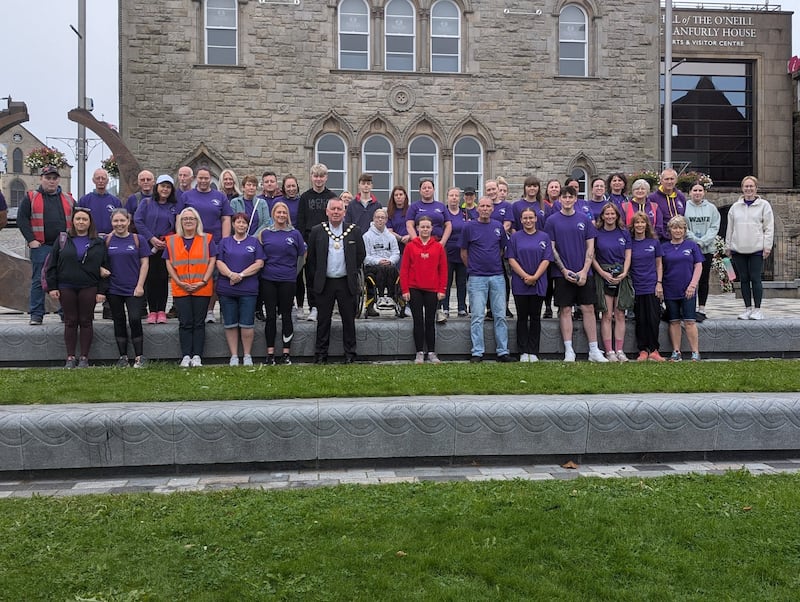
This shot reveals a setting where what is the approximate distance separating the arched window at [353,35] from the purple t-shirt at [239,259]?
50.1 feet

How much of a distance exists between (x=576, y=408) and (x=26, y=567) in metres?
4.41

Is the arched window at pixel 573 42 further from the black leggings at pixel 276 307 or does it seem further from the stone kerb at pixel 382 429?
the stone kerb at pixel 382 429

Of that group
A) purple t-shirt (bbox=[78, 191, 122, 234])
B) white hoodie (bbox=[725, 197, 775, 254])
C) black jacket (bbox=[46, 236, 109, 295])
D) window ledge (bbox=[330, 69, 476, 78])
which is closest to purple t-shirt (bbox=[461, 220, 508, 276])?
white hoodie (bbox=[725, 197, 775, 254])

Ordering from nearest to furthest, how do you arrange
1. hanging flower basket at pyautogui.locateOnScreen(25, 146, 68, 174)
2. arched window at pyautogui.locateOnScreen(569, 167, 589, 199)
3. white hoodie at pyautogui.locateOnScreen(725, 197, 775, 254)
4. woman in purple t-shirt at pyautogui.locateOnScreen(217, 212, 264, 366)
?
woman in purple t-shirt at pyautogui.locateOnScreen(217, 212, 264, 366)
white hoodie at pyautogui.locateOnScreen(725, 197, 775, 254)
hanging flower basket at pyautogui.locateOnScreen(25, 146, 68, 174)
arched window at pyautogui.locateOnScreen(569, 167, 589, 199)

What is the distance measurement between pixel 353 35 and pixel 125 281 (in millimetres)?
16441

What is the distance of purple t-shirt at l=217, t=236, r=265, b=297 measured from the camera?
955 centimetres

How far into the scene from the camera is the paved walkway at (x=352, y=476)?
5.96m

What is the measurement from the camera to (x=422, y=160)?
24.2 m

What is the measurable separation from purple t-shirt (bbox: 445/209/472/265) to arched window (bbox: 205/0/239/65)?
14291mm

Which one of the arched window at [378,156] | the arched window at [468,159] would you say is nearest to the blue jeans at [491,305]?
the arched window at [378,156]

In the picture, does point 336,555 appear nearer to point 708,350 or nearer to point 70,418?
point 70,418

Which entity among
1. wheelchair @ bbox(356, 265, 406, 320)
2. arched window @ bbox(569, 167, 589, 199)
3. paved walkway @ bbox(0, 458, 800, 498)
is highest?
arched window @ bbox(569, 167, 589, 199)

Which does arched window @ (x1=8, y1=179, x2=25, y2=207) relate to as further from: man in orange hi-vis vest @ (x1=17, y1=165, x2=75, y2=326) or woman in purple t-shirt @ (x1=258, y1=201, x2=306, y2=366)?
woman in purple t-shirt @ (x1=258, y1=201, x2=306, y2=366)

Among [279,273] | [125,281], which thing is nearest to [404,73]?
[279,273]
